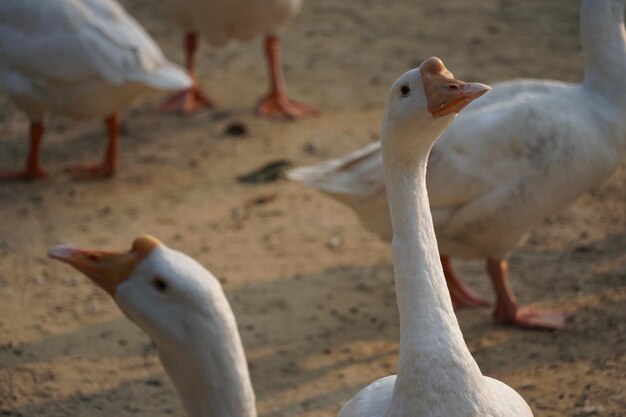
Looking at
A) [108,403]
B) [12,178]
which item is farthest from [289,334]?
[12,178]

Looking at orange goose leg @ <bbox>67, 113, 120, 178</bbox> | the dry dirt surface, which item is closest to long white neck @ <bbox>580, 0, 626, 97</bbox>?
the dry dirt surface

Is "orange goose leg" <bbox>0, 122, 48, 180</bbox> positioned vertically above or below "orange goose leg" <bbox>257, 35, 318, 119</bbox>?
below

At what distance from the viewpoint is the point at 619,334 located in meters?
5.59

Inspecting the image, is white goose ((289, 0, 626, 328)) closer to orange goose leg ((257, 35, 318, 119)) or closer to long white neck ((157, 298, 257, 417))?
long white neck ((157, 298, 257, 417))

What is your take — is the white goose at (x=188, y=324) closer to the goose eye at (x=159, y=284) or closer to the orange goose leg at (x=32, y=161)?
the goose eye at (x=159, y=284)

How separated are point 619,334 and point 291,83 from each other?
4.83 m

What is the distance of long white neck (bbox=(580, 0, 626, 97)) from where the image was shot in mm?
5676

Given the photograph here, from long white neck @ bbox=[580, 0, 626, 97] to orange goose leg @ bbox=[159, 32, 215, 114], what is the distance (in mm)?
4251

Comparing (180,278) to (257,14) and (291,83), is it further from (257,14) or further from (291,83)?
(291,83)

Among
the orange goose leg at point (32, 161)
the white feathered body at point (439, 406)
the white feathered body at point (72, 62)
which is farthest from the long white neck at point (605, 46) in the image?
the orange goose leg at point (32, 161)

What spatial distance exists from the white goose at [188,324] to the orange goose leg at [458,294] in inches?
85.0

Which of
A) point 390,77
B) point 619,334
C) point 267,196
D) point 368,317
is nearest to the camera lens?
point 619,334

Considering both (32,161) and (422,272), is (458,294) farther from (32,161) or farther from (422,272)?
(32,161)

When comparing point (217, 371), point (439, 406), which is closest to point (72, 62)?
point (217, 371)
